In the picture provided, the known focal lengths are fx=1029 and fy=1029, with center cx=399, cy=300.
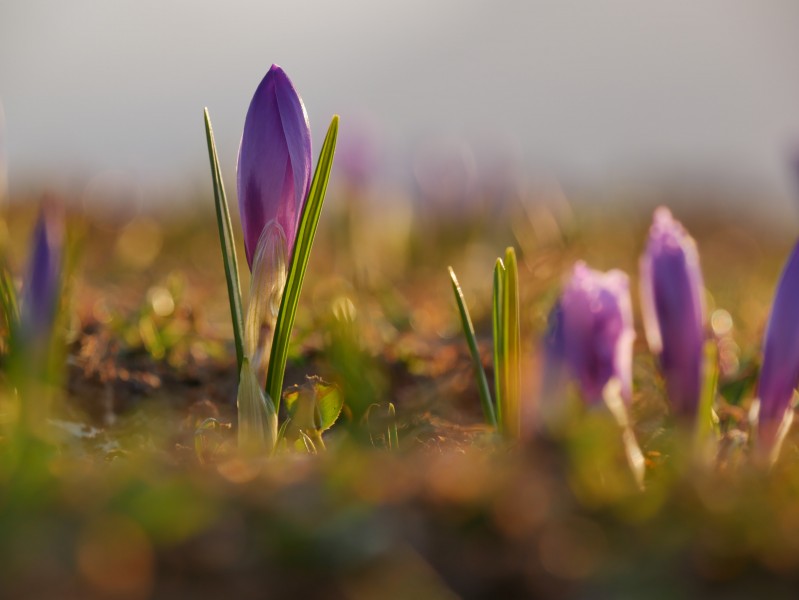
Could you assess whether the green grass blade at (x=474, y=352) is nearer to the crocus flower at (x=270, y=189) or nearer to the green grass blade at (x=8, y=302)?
the crocus flower at (x=270, y=189)

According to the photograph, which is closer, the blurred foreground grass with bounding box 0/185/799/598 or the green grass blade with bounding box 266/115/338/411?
the blurred foreground grass with bounding box 0/185/799/598

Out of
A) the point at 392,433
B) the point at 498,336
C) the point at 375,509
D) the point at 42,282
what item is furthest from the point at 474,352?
the point at 42,282

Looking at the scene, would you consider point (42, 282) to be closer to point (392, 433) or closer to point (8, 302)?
point (8, 302)

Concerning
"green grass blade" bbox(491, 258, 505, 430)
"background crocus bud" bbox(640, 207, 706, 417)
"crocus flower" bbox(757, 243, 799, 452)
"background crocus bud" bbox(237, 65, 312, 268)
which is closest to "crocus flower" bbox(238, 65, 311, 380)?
"background crocus bud" bbox(237, 65, 312, 268)

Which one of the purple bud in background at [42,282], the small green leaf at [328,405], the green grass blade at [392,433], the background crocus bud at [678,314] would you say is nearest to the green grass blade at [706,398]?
the background crocus bud at [678,314]

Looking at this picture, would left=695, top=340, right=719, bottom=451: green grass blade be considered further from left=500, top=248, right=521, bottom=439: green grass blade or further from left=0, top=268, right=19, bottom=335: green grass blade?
left=0, top=268, right=19, bottom=335: green grass blade

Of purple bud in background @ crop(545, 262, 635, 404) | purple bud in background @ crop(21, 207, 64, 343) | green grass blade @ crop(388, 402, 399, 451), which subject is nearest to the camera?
purple bud in background @ crop(545, 262, 635, 404)
